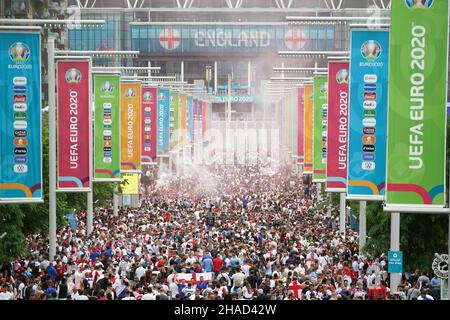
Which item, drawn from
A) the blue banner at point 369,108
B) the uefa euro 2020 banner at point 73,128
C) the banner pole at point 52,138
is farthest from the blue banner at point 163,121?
the blue banner at point 369,108

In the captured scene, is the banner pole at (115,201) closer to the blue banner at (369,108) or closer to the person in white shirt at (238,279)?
the person in white shirt at (238,279)

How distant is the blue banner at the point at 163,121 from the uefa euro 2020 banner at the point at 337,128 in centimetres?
2288

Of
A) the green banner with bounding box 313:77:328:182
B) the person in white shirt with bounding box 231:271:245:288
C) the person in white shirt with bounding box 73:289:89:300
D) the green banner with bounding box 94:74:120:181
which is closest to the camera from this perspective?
the person in white shirt with bounding box 73:289:89:300

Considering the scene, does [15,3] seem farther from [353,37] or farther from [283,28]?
[283,28]

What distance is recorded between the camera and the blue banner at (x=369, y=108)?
64.6 ft

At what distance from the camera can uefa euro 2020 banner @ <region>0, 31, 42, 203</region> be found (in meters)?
18.3

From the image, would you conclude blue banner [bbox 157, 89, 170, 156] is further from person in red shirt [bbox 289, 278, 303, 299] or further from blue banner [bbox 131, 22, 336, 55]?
blue banner [bbox 131, 22, 336, 55]

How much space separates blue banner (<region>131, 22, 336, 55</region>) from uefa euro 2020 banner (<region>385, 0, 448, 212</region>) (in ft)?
334

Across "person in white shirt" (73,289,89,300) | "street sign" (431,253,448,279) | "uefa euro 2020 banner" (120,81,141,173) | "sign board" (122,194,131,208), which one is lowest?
"sign board" (122,194,131,208)

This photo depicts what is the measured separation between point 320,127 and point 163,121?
1804cm

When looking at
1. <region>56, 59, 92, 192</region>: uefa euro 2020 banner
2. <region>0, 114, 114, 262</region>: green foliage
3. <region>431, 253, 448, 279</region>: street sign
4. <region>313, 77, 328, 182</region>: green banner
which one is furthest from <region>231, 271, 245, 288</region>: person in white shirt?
<region>313, 77, 328, 182</region>: green banner

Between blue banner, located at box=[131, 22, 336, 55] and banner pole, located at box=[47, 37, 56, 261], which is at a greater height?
blue banner, located at box=[131, 22, 336, 55]

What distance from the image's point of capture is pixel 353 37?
65.0ft
